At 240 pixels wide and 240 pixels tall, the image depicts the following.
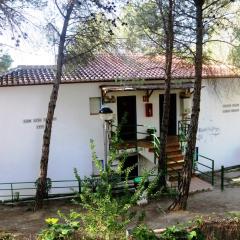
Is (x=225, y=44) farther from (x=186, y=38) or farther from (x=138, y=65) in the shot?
(x=138, y=65)

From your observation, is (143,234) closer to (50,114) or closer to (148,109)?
(50,114)

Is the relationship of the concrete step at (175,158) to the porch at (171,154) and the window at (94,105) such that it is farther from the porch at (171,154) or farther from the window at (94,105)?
the window at (94,105)

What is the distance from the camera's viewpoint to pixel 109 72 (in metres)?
16.9

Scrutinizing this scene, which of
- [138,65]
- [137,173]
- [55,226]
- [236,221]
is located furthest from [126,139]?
[55,226]

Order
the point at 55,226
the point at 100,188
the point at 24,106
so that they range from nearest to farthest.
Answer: the point at 55,226
the point at 100,188
the point at 24,106

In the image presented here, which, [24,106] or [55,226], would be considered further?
[24,106]

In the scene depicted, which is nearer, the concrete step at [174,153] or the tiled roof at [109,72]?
the tiled roof at [109,72]

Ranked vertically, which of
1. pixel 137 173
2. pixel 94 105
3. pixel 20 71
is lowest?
pixel 137 173

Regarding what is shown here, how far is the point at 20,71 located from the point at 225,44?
27.2 ft

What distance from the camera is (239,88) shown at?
64.2 ft

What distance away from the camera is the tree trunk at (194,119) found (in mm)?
11719

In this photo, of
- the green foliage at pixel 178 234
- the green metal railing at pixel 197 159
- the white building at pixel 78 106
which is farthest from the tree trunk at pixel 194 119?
the green foliage at pixel 178 234

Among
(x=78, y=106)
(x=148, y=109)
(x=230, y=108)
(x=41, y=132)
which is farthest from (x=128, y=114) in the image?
(x=230, y=108)

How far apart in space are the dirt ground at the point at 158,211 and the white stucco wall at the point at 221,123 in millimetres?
3344
